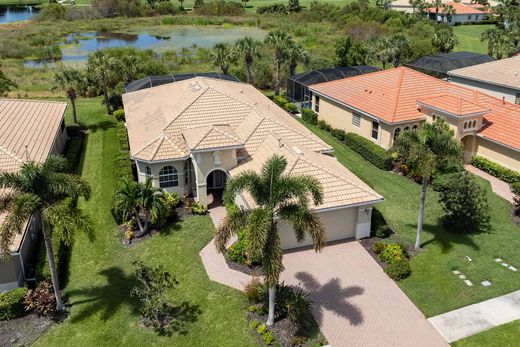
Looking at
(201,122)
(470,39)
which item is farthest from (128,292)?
(470,39)

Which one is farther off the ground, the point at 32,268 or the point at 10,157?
the point at 10,157

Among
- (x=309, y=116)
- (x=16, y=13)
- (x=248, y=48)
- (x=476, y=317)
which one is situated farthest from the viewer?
(x=16, y=13)

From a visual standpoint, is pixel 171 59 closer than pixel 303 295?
No

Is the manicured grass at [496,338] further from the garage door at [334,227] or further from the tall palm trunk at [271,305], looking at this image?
the garage door at [334,227]

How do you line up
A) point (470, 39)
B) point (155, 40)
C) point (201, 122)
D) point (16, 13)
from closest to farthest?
point (201, 122) < point (470, 39) < point (155, 40) < point (16, 13)

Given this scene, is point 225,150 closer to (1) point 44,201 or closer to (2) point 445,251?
(1) point 44,201

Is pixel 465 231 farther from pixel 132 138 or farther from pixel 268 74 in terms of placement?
pixel 268 74

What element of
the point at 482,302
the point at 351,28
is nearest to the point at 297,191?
the point at 482,302
